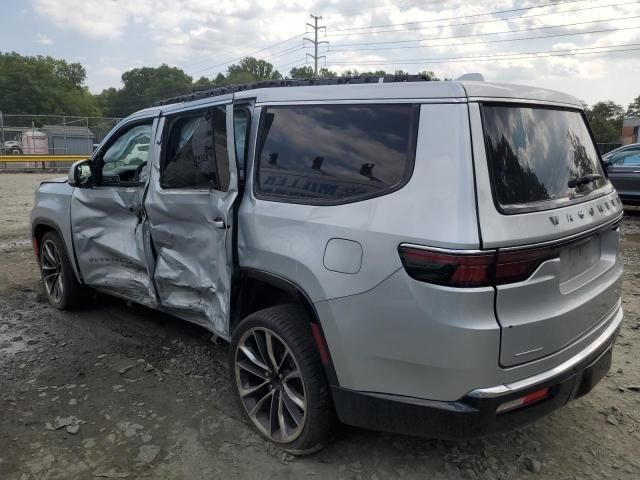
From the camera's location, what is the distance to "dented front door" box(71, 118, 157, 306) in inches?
157

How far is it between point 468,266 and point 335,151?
0.94 meters

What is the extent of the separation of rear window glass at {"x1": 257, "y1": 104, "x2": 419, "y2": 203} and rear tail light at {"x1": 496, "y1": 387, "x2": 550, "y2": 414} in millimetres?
1029

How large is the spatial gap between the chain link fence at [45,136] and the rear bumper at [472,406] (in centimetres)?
2865

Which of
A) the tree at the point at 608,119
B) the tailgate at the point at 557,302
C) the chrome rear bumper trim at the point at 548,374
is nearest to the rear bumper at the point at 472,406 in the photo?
the chrome rear bumper trim at the point at 548,374

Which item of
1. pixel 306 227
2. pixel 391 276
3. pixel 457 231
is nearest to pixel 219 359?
pixel 306 227

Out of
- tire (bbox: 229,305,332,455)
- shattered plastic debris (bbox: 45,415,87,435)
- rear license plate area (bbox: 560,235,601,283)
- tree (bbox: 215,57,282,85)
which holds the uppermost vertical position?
tree (bbox: 215,57,282,85)

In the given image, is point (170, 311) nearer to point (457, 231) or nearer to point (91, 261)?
point (91, 261)

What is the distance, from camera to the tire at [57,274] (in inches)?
192

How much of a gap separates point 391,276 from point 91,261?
3210mm

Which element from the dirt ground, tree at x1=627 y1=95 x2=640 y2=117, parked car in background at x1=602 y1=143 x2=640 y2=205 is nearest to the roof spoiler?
the dirt ground

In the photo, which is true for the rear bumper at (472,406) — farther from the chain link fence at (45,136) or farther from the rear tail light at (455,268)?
the chain link fence at (45,136)

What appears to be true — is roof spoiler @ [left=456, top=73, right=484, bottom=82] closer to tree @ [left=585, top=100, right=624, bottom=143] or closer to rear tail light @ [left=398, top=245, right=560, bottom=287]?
rear tail light @ [left=398, top=245, right=560, bottom=287]

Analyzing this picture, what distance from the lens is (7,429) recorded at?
3115 millimetres

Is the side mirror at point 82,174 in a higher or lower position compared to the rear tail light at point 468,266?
higher
